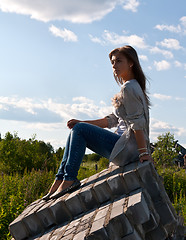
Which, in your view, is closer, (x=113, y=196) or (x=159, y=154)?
(x=113, y=196)

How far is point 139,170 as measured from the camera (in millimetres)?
3379

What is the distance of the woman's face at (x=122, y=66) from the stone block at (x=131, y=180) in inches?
46.2

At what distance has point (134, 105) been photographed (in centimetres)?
347

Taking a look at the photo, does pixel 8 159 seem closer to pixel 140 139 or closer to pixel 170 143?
pixel 170 143

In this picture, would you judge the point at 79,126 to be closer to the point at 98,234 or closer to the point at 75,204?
the point at 75,204

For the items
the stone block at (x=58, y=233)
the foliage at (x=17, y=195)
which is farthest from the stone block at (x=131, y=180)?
the foliage at (x=17, y=195)

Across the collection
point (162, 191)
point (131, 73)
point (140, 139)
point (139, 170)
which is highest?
point (131, 73)

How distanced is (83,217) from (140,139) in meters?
1.09

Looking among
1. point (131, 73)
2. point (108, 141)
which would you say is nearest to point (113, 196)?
point (108, 141)

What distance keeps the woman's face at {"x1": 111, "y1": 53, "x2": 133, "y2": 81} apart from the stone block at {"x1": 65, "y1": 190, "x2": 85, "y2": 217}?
156cm

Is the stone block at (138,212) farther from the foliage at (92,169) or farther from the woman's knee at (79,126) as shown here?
the foliage at (92,169)

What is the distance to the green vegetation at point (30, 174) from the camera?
576 cm

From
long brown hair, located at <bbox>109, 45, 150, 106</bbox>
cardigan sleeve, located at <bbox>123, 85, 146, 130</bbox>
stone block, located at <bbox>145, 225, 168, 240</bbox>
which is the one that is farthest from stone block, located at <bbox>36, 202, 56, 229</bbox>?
long brown hair, located at <bbox>109, 45, 150, 106</bbox>

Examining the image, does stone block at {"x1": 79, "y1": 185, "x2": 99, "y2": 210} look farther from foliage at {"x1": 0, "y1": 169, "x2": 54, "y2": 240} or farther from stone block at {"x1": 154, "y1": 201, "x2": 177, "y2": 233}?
foliage at {"x1": 0, "y1": 169, "x2": 54, "y2": 240}
